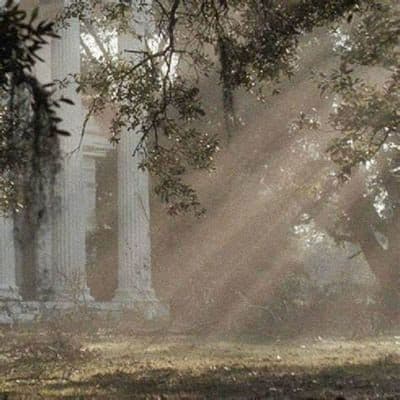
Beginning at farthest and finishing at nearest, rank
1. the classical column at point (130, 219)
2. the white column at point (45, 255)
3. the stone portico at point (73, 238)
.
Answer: the classical column at point (130, 219) < the white column at point (45, 255) < the stone portico at point (73, 238)

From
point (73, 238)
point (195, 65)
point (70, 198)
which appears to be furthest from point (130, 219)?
point (195, 65)

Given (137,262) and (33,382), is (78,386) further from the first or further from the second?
(137,262)

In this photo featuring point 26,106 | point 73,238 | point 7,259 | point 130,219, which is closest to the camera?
point 26,106

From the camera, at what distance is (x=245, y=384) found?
1293 centimetres

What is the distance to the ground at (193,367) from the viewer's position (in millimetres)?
11977

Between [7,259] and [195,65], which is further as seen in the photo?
[7,259]

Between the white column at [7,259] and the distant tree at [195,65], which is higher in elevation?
the distant tree at [195,65]

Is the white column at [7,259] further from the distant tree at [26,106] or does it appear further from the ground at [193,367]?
the distant tree at [26,106]

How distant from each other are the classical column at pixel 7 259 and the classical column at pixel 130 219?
4.31 meters

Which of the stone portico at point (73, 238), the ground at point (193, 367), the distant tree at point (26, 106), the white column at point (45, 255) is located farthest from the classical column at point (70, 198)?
the distant tree at point (26, 106)

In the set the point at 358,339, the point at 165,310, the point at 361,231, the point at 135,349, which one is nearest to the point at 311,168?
the point at 361,231

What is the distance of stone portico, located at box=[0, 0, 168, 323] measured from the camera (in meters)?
29.9

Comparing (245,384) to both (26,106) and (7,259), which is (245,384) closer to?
(26,106)

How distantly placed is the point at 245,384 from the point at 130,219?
22.1 m
